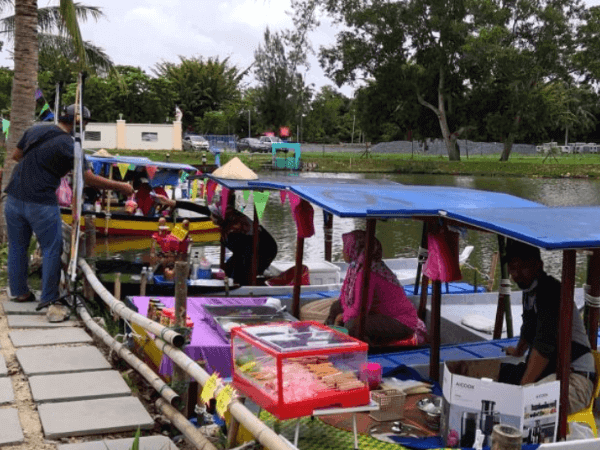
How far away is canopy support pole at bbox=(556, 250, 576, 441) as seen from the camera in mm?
4648

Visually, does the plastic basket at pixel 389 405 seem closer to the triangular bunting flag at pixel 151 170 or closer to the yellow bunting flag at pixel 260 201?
the yellow bunting flag at pixel 260 201

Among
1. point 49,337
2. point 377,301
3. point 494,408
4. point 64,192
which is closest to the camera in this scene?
point 494,408

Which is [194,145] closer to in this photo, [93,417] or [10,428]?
[93,417]

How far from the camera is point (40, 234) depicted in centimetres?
750

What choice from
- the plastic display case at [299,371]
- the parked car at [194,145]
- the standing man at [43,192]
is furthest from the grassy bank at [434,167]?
the plastic display case at [299,371]

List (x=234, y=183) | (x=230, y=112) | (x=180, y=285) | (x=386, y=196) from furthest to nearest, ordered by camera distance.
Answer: (x=230, y=112), (x=234, y=183), (x=386, y=196), (x=180, y=285)

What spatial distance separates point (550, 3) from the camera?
46156 millimetres

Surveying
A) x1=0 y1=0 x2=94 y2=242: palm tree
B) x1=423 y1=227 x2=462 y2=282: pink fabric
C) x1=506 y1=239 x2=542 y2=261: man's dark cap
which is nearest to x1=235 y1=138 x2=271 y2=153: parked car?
x1=0 y1=0 x2=94 y2=242: palm tree

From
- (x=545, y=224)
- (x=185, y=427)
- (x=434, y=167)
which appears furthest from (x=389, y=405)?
(x=434, y=167)

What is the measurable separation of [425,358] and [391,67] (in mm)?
43796

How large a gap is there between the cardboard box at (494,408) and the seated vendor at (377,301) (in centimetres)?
217

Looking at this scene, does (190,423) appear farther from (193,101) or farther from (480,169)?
(193,101)

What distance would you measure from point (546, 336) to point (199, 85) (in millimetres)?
63804

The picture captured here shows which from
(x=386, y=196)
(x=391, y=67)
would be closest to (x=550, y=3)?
(x=391, y=67)
